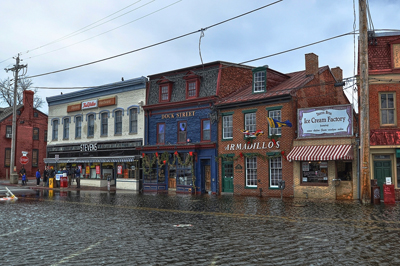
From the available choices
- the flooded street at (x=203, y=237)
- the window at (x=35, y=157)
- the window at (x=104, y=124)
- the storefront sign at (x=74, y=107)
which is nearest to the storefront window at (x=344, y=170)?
the flooded street at (x=203, y=237)

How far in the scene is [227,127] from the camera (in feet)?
94.3

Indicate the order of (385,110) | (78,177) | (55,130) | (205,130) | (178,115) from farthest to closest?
(55,130) < (78,177) < (178,115) < (205,130) < (385,110)

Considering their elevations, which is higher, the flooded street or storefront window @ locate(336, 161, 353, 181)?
storefront window @ locate(336, 161, 353, 181)

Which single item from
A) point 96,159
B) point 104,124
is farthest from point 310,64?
point 96,159

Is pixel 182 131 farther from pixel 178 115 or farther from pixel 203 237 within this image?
pixel 203 237

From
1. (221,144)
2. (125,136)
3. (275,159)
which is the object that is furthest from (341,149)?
(125,136)

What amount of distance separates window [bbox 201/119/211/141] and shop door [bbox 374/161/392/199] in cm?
1200

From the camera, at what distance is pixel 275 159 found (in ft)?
85.0

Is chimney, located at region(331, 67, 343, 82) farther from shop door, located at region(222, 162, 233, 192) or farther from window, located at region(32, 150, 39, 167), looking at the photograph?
window, located at region(32, 150, 39, 167)

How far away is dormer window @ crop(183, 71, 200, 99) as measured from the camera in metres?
30.9

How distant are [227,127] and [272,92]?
170 inches

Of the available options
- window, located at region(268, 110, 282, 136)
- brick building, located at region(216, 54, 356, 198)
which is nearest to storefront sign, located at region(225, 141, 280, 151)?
brick building, located at region(216, 54, 356, 198)

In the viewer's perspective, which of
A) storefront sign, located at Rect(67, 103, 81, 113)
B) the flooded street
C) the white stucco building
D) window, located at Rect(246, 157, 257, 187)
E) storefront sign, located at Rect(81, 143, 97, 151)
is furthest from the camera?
storefront sign, located at Rect(67, 103, 81, 113)

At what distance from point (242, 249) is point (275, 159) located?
17151mm
